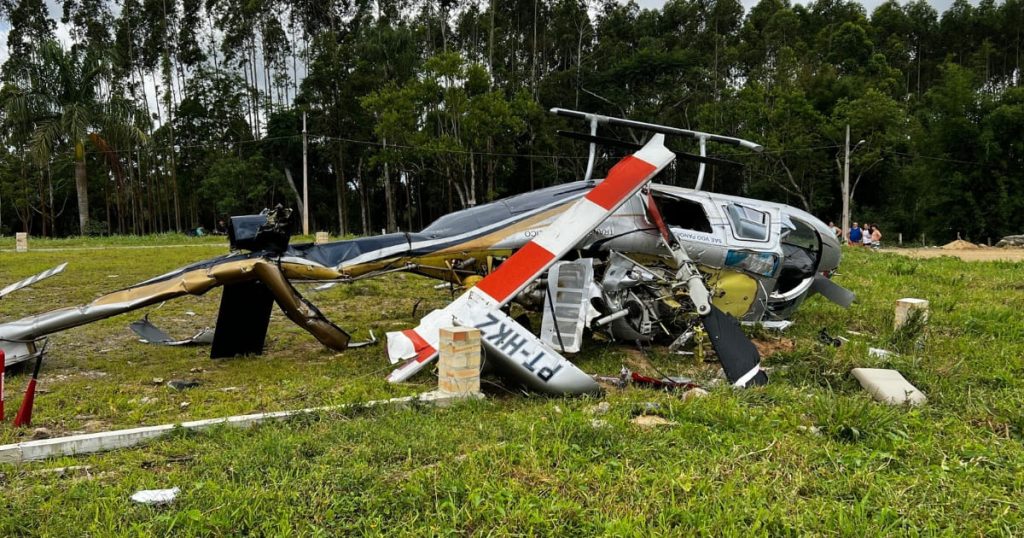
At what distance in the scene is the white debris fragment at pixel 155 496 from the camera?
3332 mm

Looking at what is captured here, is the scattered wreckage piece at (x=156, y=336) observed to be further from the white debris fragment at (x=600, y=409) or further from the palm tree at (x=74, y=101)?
the palm tree at (x=74, y=101)

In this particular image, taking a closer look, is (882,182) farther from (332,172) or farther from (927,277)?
(332,172)

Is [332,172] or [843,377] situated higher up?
[332,172]

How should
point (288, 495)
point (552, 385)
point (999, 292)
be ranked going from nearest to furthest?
point (288, 495) < point (552, 385) < point (999, 292)

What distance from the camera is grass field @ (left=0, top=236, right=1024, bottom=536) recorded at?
3162mm

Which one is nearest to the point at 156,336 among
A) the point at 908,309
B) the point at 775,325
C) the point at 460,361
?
the point at 460,361

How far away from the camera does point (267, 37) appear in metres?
46.8

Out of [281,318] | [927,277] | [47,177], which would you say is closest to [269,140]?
[47,177]

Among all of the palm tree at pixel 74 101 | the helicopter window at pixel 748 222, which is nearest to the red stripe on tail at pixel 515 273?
the helicopter window at pixel 748 222

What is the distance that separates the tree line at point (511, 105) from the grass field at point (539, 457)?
1115 inches

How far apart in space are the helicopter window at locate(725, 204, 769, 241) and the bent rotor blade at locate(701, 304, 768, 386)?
7.04ft

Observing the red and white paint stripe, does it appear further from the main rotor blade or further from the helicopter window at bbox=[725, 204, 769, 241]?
the helicopter window at bbox=[725, 204, 769, 241]

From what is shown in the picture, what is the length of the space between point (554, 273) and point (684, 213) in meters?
2.62

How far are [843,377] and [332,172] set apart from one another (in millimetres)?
45772
